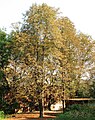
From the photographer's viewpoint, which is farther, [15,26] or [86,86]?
[86,86]

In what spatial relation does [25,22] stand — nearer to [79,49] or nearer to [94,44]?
[79,49]

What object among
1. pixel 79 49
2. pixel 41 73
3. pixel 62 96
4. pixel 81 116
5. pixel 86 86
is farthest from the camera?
pixel 86 86

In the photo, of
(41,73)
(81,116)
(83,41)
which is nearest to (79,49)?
(83,41)

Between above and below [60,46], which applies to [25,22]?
above

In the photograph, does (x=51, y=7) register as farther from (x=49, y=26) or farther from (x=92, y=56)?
(x=92, y=56)

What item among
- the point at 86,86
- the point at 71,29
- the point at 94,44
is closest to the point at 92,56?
the point at 94,44

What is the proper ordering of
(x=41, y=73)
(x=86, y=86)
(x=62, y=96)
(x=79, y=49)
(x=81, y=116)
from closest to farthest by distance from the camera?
(x=81, y=116)
(x=41, y=73)
(x=62, y=96)
(x=79, y=49)
(x=86, y=86)

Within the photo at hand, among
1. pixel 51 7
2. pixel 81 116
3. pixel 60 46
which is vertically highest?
pixel 51 7

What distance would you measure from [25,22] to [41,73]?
6838mm

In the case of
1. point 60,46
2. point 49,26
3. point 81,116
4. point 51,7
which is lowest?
point 81,116

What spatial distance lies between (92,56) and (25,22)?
50.7ft

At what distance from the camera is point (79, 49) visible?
45.5m

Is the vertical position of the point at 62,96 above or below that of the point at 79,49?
below

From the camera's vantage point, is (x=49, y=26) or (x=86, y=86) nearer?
(x=49, y=26)
